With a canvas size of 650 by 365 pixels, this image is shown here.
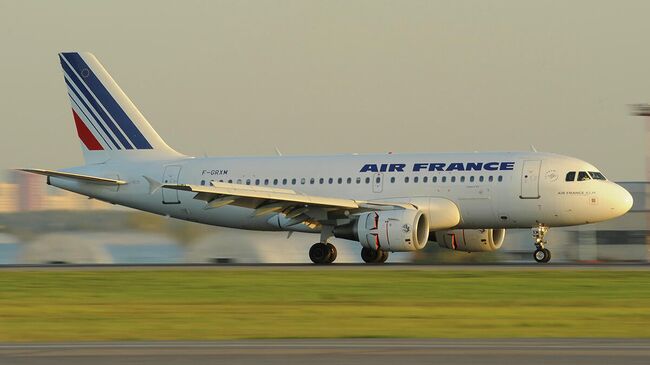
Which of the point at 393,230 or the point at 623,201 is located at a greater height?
the point at 623,201

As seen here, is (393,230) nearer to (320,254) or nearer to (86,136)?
(320,254)

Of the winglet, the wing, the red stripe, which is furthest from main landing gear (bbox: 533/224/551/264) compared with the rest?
the red stripe

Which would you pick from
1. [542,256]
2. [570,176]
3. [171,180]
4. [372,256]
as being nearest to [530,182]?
[570,176]

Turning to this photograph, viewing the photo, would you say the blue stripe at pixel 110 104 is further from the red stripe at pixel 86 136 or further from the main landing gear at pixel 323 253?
the main landing gear at pixel 323 253

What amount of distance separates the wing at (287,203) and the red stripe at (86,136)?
6.30 metres

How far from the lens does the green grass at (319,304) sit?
22.1m

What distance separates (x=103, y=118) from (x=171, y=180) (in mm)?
4412

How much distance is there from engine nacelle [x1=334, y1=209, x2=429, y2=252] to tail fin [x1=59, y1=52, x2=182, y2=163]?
36.0 feet

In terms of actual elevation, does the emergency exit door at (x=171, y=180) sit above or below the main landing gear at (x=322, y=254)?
above

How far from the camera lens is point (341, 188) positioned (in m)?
46.0

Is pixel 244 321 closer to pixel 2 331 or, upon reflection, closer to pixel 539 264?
pixel 2 331

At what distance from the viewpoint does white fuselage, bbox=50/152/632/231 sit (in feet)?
141

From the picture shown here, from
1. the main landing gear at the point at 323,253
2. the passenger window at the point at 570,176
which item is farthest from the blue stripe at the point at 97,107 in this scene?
the passenger window at the point at 570,176

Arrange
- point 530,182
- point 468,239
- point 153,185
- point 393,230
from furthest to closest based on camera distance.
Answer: point 468,239, point 153,185, point 530,182, point 393,230
